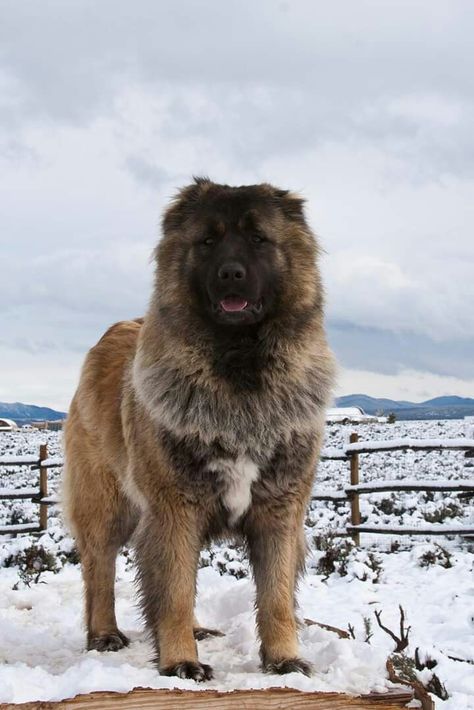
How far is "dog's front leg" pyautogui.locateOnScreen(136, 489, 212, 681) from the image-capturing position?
3.45 m

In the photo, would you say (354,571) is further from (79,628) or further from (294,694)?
(294,694)

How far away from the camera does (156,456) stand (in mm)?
3613

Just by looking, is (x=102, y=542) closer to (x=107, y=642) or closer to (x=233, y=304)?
(x=107, y=642)

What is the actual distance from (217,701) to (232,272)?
174cm

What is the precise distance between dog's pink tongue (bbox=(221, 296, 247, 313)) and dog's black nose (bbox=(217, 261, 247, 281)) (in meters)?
0.12

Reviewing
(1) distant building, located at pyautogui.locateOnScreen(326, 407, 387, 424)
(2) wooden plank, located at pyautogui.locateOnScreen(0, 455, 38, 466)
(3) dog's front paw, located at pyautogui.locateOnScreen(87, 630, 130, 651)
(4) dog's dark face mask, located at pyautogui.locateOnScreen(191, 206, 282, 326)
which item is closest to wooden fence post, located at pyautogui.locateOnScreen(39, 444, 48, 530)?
(2) wooden plank, located at pyautogui.locateOnScreen(0, 455, 38, 466)

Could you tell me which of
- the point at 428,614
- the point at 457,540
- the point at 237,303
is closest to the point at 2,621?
the point at 237,303

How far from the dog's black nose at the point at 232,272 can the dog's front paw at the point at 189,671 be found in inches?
69.2

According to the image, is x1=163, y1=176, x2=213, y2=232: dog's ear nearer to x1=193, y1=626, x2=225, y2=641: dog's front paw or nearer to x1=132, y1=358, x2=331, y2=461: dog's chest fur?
x1=132, y1=358, x2=331, y2=461: dog's chest fur

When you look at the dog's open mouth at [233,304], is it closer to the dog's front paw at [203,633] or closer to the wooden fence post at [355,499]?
the dog's front paw at [203,633]

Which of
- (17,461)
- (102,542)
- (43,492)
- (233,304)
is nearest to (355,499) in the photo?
(43,492)

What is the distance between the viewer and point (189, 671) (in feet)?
11.1

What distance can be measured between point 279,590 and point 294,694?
0.77m

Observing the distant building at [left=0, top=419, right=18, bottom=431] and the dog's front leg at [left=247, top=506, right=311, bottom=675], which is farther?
the distant building at [left=0, top=419, right=18, bottom=431]
